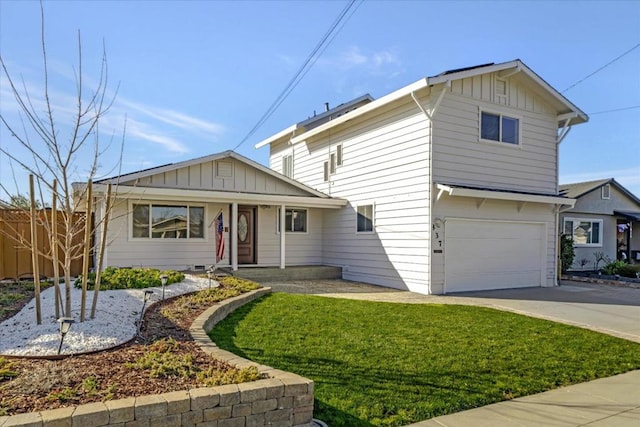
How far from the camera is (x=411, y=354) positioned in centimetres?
509

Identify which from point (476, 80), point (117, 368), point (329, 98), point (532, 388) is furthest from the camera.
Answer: point (329, 98)

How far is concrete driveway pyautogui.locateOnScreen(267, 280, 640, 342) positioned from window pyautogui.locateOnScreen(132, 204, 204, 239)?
3.12 metres

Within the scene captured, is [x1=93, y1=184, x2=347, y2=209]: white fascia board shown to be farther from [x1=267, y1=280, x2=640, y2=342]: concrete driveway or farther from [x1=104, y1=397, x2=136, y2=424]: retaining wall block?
[x1=104, y1=397, x2=136, y2=424]: retaining wall block

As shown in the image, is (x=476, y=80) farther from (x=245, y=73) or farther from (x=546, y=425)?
(x=546, y=425)

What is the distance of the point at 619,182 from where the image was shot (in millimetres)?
20047

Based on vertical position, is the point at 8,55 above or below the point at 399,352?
above

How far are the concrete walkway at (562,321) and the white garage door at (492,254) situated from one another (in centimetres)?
51

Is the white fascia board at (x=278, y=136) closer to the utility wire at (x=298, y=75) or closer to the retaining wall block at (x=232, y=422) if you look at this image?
the utility wire at (x=298, y=75)

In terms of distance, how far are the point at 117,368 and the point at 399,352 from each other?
311cm

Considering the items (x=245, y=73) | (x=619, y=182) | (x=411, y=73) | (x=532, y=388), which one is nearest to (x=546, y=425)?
(x=532, y=388)

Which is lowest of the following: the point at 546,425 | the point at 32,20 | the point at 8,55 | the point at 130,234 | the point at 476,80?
the point at 546,425

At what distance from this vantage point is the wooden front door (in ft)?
45.1

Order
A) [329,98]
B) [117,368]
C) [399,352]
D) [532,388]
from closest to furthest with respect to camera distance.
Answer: [117,368] → [532,388] → [399,352] → [329,98]

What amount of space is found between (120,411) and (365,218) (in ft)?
35.3
